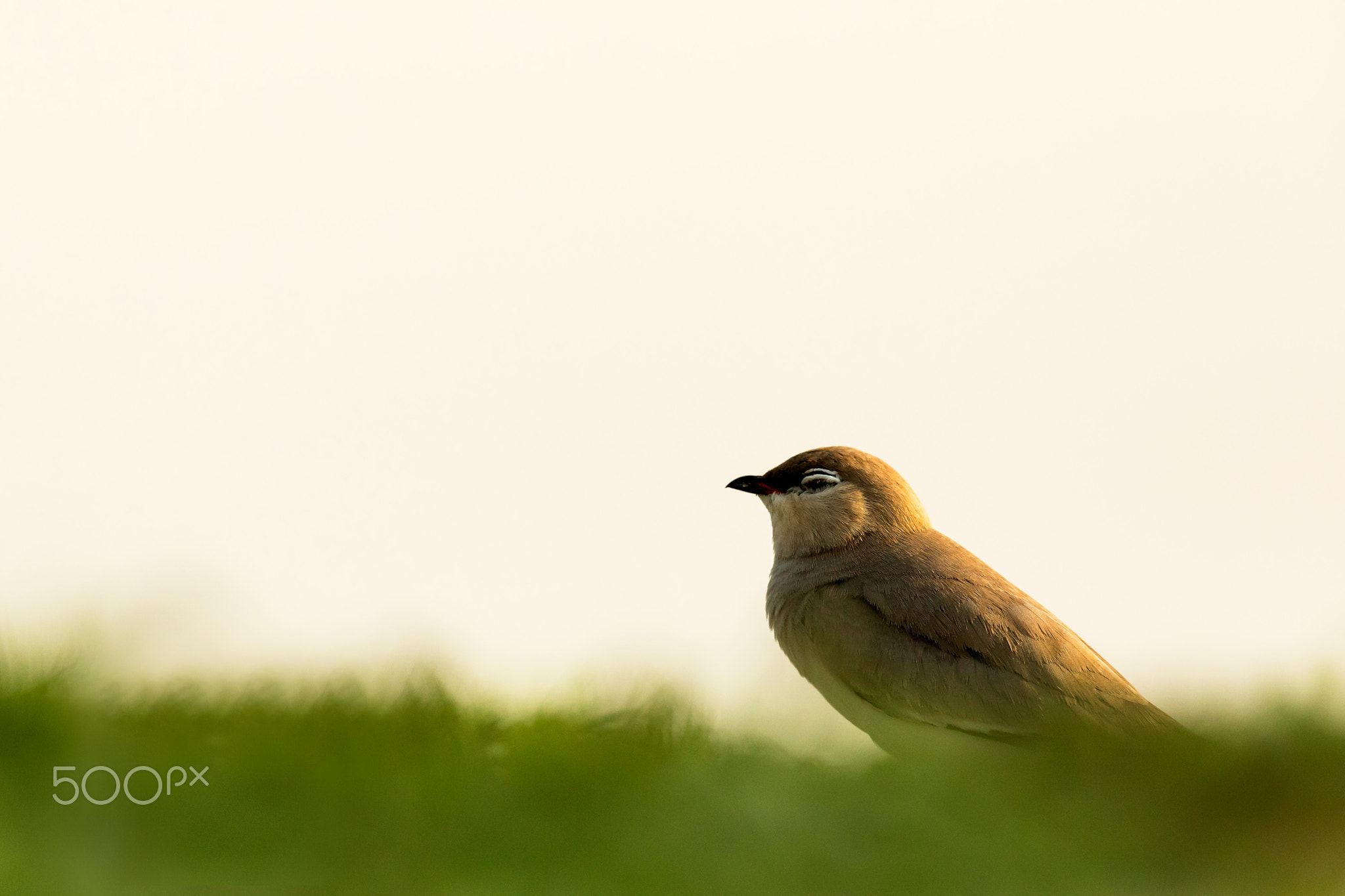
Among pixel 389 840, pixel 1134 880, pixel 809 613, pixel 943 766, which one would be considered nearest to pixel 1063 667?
pixel 809 613

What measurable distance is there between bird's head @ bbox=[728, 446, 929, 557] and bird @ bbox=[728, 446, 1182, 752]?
12 mm

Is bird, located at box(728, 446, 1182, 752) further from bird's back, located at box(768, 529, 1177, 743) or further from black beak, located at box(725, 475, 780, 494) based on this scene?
black beak, located at box(725, 475, 780, 494)

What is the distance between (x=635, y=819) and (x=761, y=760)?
43.5 inches

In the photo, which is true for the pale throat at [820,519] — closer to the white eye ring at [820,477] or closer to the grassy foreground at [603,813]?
the white eye ring at [820,477]

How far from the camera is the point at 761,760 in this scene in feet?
19.3

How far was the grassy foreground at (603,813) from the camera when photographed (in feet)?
14.5

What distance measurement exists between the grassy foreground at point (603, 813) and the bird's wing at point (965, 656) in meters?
2.14

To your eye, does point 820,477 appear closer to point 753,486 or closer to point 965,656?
point 753,486

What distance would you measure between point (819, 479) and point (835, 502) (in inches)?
10.2

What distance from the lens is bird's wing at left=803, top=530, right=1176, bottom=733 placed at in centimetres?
825

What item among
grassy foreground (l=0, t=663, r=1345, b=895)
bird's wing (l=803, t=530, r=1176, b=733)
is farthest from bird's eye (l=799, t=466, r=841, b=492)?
grassy foreground (l=0, t=663, r=1345, b=895)

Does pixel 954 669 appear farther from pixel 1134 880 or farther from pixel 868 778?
pixel 1134 880

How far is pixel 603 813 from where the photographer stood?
500 centimetres

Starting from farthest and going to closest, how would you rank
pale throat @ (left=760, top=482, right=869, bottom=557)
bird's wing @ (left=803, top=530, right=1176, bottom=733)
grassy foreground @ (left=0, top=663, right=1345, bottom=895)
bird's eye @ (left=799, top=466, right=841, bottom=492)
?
bird's eye @ (left=799, top=466, right=841, bottom=492) → pale throat @ (left=760, top=482, right=869, bottom=557) → bird's wing @ (left=803, top=530, right=1176, bottom=733) → grassy foreground @ (left=0, top=663, right=1345, bottom=895)
